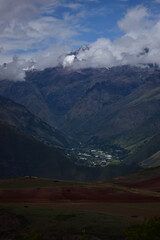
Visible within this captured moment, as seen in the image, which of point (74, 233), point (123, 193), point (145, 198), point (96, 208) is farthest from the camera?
point (123, 193)

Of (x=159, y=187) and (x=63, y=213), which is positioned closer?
(x=63, y=213)

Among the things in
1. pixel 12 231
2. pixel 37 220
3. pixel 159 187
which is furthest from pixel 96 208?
Answer: pixel 159 187

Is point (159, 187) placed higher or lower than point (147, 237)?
higher

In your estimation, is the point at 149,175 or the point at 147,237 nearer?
the point at 147,237

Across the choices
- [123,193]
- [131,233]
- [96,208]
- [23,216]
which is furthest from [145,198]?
[131,233]

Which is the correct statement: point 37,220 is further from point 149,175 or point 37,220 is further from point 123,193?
point 149,175

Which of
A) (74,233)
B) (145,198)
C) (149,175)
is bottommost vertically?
(74,233)

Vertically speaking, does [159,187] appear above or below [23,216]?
above

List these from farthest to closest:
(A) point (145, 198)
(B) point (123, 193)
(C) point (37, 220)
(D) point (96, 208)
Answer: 1. (B) point (123, 193)
2. (A) point (145, 198)
3. (D) point (96, 208)
4. (C) point (37, 220)

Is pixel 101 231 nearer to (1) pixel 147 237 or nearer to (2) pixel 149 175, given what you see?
(1) pixel 147 237
